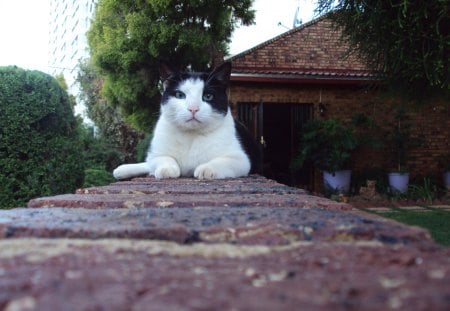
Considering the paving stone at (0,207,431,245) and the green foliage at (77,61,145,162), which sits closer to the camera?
the paving stone at (0,207,431,245)

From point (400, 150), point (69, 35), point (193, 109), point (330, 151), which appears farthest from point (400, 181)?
point (69, 35)

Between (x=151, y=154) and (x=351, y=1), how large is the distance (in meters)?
2.39

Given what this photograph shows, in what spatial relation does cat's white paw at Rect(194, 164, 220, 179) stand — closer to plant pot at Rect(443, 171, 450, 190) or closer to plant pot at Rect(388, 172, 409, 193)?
plant pot at Rect(388, 172, 409, 193)

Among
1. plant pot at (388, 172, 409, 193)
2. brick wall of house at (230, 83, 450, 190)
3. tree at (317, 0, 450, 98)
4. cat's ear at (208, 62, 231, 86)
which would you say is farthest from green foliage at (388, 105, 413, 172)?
cat's ear at (208, 62, 231, 86)

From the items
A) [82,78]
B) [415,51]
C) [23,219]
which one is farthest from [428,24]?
[82,78]

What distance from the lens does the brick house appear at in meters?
9.28

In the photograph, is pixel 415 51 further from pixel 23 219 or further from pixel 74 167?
pixel 74 167

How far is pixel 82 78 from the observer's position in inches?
523

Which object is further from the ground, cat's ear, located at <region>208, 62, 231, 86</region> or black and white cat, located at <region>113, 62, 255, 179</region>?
cat's ear, located at <region>208, 62, 231, 86</region>

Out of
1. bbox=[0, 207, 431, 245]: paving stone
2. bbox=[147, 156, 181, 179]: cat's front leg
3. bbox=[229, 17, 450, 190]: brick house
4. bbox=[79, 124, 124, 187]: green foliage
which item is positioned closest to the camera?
bbox=[0, 207, 431, 245]: paving stone

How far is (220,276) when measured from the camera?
500 mm

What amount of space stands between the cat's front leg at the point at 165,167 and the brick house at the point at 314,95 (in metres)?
6.26

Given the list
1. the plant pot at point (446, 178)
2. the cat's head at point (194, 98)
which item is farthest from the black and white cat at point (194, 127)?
the plant pot at point (446, 178)

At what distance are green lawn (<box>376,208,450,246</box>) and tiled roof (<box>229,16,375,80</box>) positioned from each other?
3654 millimetres
